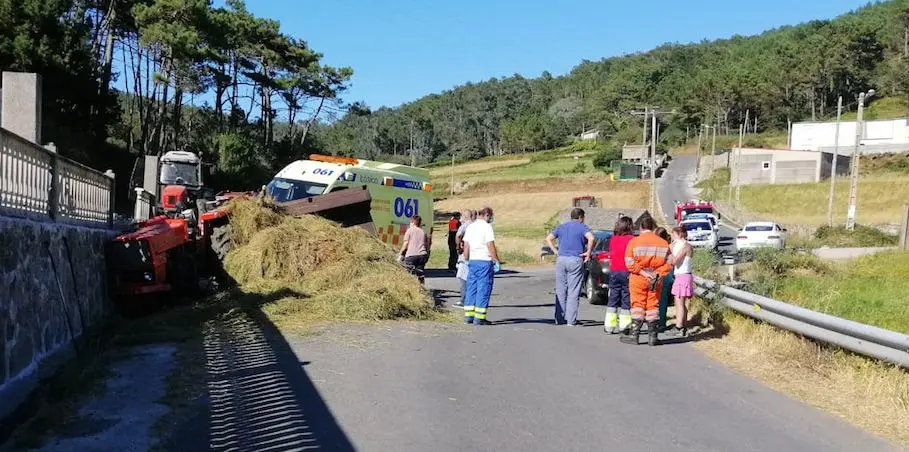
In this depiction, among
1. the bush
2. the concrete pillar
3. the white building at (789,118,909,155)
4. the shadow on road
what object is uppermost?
the white building at (789,118,909,155)

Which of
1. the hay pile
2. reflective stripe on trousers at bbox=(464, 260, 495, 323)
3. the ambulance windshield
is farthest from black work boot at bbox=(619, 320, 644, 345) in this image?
the ambulance windshield

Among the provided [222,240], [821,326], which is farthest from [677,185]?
[821,326]

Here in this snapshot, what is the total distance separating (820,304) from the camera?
11648 millimetres

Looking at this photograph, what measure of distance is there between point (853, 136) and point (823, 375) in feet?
300

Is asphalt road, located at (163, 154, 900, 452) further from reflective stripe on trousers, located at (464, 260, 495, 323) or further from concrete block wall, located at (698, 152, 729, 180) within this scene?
concrete block wall, located at (698, 152, 729, 180)

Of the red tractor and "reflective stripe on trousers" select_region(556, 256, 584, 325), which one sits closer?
the red tractor

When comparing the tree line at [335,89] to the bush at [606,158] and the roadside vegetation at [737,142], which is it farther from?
the bush at [606,158]

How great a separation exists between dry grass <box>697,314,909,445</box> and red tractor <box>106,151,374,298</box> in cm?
770

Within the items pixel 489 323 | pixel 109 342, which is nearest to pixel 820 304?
pixel 489 323

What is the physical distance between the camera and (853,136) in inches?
3504

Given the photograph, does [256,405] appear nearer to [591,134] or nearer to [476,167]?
[476,167]

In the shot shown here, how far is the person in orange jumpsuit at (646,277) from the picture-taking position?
1005cm

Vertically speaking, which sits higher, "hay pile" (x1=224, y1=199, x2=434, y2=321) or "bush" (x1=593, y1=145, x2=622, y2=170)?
"bush" (x1=593, y1=145, x2=622, y2=170)

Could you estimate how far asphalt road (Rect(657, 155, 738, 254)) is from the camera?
2579 inches
